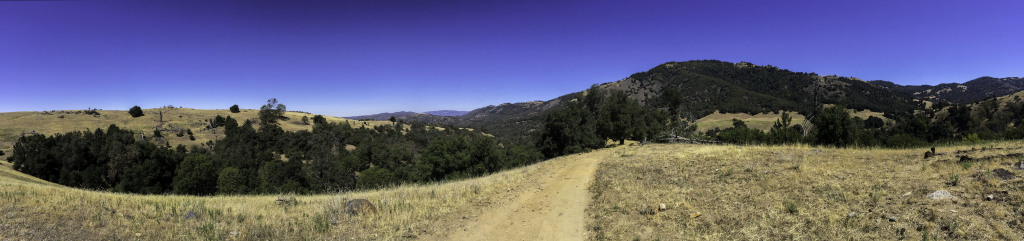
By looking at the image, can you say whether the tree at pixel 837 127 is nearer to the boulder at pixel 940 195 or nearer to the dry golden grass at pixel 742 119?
the boulder at pixel 940 195

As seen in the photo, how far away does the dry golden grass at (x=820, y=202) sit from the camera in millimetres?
6578

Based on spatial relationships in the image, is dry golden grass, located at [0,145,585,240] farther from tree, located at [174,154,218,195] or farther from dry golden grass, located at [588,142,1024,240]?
tree, located at [174,154,218,195]

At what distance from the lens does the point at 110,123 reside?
85750 millimetres

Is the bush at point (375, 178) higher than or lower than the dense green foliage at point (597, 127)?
lower

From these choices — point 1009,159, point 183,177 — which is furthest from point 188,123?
point 1009,159

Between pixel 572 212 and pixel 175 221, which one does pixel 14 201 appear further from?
pixel 572 212

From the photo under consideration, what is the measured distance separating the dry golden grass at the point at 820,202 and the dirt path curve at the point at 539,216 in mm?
621

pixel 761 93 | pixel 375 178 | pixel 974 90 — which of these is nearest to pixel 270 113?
pixel 375 178

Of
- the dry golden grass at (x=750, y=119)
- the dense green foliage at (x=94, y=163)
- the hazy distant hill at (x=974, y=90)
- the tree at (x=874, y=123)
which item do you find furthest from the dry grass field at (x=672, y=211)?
the hazy distant hill at (x=974, y=90)

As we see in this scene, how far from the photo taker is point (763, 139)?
2931 cm

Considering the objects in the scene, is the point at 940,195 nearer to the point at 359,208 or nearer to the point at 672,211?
the point at 672,211

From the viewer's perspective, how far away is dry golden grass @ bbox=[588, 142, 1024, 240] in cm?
658

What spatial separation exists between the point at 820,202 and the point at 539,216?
284 inches

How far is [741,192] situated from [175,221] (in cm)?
1598
